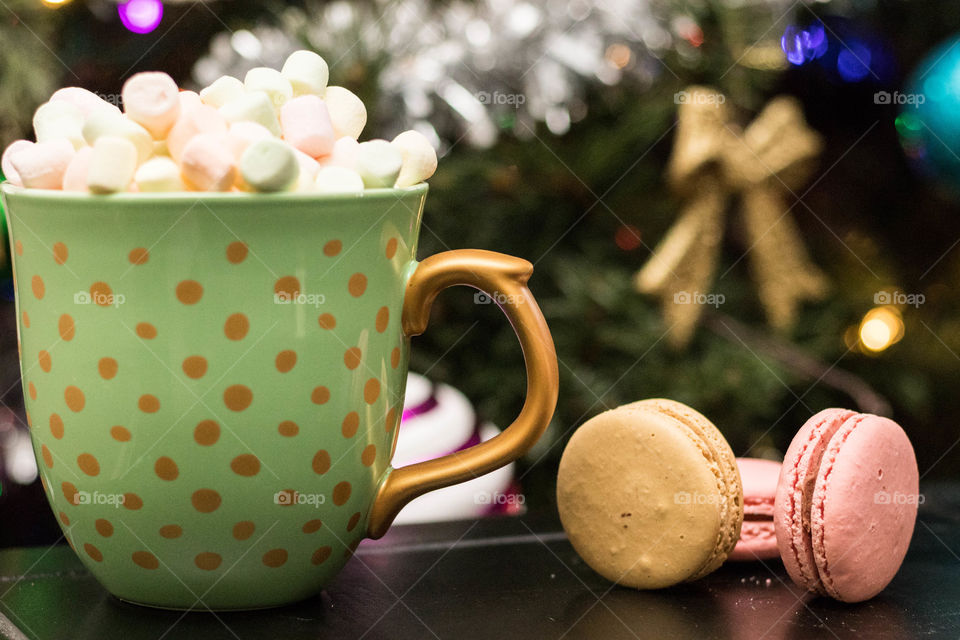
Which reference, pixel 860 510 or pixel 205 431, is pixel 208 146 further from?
pixel 860 510

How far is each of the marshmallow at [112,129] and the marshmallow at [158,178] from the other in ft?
0.06

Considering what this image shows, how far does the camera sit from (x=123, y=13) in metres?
0.97

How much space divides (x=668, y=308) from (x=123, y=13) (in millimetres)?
630

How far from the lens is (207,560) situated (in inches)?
20.8

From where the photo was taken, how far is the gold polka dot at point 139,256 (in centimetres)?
49

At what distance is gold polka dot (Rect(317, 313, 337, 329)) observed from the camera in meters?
0.51

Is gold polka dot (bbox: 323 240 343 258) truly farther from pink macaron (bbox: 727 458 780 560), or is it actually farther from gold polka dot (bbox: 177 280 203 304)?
pink macaron (bbox: 727 458 780 560)

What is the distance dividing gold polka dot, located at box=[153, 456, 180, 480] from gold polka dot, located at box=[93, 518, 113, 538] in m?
0.05

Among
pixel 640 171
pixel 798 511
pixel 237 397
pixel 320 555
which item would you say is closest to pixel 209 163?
pixel 237 397

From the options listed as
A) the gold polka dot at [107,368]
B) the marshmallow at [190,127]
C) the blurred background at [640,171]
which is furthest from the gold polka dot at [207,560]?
the blurred background at [640,171]

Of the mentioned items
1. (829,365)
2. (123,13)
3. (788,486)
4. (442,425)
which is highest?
(123,13)

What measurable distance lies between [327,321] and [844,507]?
29cm

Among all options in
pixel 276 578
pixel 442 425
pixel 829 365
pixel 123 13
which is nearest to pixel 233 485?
pixel 276 578

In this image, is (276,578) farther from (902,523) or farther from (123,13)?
(123,13)
